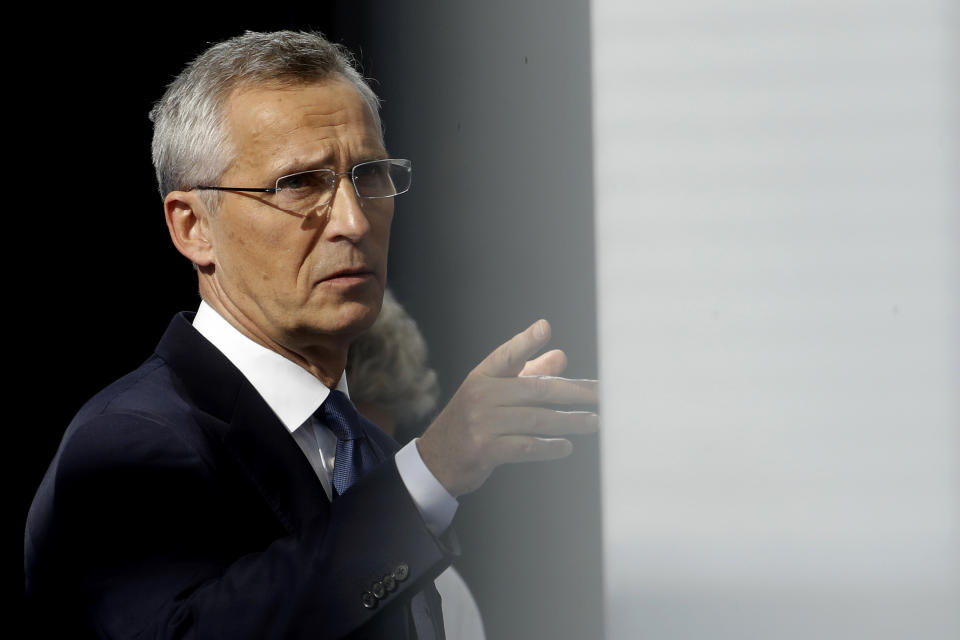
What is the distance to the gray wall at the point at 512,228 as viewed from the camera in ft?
3.63

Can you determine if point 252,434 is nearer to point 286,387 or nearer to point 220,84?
point 286,387

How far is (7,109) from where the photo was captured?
254 cm

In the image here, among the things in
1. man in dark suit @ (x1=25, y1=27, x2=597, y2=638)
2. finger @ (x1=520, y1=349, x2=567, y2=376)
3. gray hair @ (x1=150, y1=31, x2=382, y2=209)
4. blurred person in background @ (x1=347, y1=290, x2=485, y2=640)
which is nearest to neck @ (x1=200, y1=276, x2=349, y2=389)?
man in dark suit @ (x1=25, y1=27, x2=597, y2=638)

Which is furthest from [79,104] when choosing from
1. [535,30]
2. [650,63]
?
[650,63]

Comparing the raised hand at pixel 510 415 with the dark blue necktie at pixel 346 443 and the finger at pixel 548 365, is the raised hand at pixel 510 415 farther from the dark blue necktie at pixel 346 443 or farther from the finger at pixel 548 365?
the dark blue necktie at pixel 346 443

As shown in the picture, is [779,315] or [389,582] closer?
[779,315]

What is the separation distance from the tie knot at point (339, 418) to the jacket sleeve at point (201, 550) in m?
0.19

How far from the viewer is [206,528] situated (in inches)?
45.3

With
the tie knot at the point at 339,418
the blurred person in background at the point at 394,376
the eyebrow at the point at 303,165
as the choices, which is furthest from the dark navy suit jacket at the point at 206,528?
the blurred person in background at the point at 394,376

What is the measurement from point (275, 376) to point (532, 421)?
461mm

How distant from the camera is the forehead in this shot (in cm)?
125

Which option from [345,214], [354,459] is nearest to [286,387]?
[354,459]

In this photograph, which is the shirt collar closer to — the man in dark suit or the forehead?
the man in dark suit

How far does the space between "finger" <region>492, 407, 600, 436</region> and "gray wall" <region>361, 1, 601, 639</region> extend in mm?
88
